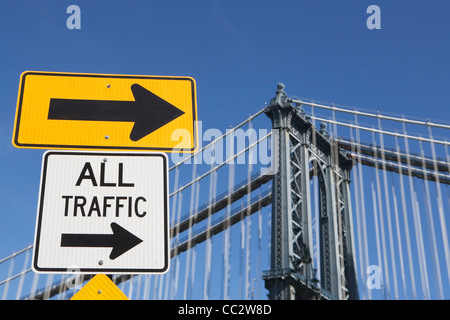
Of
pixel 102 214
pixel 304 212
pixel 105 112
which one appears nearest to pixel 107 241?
pixel 102 214

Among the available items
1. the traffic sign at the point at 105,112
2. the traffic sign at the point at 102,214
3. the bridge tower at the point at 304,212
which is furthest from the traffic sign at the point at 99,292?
the bridge tower at the point at 304,212

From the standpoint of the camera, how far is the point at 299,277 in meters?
16.6

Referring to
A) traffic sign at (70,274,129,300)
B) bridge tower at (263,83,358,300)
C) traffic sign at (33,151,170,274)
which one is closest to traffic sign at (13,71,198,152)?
traffic sign at (33,151,170,274)

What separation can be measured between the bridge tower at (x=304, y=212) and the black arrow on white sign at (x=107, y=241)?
1430cm

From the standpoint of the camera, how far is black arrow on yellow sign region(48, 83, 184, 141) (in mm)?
2322

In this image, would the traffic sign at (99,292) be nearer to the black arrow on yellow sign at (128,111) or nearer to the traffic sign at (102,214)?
the traffic sign at (102,214)

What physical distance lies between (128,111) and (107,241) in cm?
57

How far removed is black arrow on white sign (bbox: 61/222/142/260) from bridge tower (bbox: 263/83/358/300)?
14305 millimetres

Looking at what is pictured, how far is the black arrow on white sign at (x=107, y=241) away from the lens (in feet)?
6.49

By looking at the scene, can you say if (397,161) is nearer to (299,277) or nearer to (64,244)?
(299,277)

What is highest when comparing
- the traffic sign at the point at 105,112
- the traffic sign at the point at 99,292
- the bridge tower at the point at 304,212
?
the bridge tower at the point at 304,212

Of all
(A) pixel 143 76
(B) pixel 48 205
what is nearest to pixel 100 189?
(B) pixel 48 205

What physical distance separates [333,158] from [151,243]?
69.2ft
